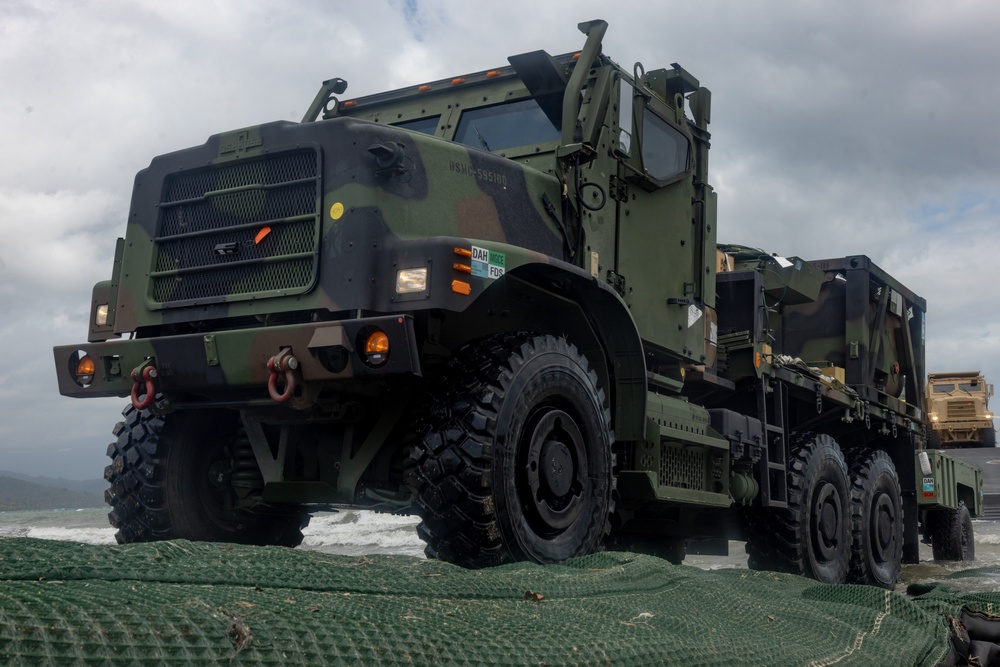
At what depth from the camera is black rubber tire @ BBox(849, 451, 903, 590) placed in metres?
9.34

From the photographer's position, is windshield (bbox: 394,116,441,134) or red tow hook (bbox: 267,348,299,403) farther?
windshield (bbox: 394,116,441,134)

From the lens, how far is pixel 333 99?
794 cm

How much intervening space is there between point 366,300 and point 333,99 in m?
3.41

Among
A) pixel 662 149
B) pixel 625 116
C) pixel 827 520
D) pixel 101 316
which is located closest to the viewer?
pixel 101 316

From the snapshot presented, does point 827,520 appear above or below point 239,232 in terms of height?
below

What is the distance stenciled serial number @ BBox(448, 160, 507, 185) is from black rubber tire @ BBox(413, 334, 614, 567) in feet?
2.92

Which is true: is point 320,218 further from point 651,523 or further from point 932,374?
point 932,374

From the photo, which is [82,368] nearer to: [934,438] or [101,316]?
[101,316]

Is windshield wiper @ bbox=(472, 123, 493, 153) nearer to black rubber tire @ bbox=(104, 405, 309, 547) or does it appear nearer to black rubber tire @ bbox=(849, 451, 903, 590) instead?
black rubber tire @ bbox=(104, 405, 309, 547)

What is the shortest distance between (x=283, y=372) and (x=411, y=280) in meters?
0.69

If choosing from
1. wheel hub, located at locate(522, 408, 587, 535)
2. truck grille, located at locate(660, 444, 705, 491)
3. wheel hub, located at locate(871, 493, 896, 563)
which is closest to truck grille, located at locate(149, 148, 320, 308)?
wheel hub, located at locate(522, 408, 587, 535)

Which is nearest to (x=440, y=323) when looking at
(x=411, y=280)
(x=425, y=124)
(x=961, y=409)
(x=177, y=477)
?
(x=411, y=280)

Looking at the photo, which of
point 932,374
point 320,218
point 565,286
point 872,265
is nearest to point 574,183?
point 565,286

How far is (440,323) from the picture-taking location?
5.33 m
